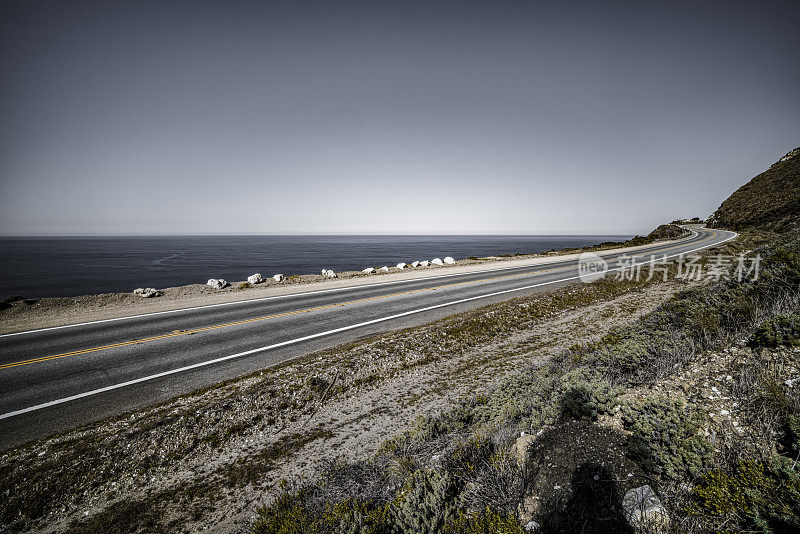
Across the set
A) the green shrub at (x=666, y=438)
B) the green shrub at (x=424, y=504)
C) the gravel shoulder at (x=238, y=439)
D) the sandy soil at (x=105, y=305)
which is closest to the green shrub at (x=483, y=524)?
the green shrub at (x=424, y=504)

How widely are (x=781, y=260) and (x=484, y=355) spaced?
8.11 m

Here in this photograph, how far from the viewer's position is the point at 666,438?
11.2 ft

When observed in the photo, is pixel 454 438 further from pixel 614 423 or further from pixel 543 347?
pixel 543 347

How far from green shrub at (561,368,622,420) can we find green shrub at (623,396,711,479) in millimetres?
287

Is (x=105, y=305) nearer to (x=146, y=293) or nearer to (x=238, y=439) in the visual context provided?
(x=146, y=293)

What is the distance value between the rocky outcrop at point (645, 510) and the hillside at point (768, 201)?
164 ft

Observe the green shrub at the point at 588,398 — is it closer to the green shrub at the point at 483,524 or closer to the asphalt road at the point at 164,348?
the green shrub at the point at 483,524

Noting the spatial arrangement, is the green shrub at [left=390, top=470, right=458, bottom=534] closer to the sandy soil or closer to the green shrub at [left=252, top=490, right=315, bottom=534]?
the green shrub at [left=252, top=490, right=315, bottom=534]

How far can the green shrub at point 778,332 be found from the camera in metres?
4.75

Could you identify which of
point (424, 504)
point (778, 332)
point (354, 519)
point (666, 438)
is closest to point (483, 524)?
point (424, 504)

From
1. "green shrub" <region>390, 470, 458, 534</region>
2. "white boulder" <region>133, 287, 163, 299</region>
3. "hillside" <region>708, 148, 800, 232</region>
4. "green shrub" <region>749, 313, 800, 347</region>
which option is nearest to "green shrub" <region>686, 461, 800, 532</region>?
"green shrub" <region>390, 470, 458, 534</region>

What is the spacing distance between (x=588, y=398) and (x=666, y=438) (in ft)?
3.98

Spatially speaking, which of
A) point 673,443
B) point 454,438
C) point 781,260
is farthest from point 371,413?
→ point 781,260

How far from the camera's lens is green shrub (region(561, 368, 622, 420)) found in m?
4.36
